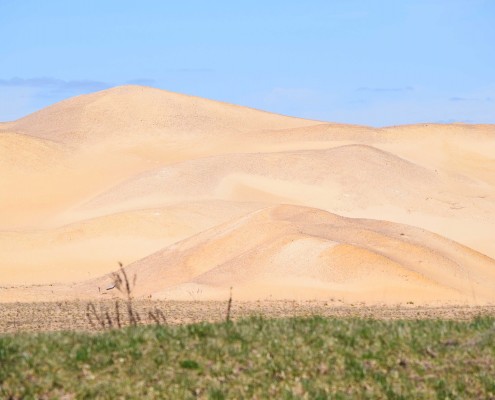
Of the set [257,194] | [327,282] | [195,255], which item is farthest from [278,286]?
[257,194]

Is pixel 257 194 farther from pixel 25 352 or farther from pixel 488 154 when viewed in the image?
pixel 25 352

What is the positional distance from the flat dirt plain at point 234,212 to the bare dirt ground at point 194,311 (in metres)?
0.11

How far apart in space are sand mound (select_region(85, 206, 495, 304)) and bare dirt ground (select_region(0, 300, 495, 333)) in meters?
2.24

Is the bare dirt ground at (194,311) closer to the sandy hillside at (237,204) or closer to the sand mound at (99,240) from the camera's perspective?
the sandy hillside at (237,204)

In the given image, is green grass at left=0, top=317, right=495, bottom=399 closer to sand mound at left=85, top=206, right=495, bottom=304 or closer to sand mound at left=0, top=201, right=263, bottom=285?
sand mound at left=85, top=206, right=495, bottom=304

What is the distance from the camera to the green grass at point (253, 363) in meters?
10.9

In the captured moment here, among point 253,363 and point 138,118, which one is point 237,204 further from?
point 253,363

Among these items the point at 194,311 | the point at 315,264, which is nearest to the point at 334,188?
the point at 315,264

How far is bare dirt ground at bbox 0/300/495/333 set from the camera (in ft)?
77.1

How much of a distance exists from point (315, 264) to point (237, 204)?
2263 centimetres

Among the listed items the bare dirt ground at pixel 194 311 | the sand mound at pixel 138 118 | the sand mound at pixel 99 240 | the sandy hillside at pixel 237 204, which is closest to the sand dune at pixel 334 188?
the sandy hillside at pixel 237 204

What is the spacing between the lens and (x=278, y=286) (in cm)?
3381

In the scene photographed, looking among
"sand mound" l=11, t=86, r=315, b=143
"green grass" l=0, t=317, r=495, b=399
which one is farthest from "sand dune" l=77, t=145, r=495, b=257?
"green grass" l=0, t=317, r=495, b=399

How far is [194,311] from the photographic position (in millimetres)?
26875
